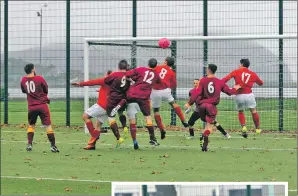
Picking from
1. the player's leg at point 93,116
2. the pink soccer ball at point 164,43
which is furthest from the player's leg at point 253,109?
the player's leg at point 93,116

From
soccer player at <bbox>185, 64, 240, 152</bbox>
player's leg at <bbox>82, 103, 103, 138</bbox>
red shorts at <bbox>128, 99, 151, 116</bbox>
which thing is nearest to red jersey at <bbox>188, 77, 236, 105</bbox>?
soccer player at <bbox>185, 64, 240, 152</bbox>

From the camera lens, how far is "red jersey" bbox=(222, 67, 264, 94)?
20203 mm

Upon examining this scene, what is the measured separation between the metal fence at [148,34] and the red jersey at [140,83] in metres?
5.32

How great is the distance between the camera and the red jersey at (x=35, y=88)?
1697cm

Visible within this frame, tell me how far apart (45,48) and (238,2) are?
21.0 ft

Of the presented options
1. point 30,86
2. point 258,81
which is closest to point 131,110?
point 30,86

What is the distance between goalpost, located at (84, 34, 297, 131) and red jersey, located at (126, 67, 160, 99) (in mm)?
4280

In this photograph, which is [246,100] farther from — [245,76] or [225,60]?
[225,60]

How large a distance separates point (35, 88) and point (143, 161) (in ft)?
9.98

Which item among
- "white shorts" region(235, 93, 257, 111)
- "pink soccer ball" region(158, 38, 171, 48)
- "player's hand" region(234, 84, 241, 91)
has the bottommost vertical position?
"white shorts" region(235, 93, 257, 111)

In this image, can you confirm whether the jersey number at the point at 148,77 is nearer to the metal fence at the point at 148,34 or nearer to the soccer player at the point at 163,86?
the soccer player at the point at 163,86

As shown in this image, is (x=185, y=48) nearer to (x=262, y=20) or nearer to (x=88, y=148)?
(x=262, y=20)

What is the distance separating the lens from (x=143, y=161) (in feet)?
50.1

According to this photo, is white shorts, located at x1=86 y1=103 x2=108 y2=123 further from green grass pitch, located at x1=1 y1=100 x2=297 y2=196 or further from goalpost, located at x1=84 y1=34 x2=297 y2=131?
goalpost, located at x1=84 y1=34 x2=297 y2=131
